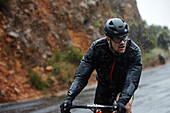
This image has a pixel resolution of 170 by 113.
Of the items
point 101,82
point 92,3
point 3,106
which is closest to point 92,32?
point 92,3

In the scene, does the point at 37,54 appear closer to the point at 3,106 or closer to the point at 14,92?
the point at 14,92

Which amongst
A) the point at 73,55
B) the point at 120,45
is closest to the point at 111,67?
the point at 120,45

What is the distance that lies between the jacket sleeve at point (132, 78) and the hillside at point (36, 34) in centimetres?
829

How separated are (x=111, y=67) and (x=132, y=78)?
372mm

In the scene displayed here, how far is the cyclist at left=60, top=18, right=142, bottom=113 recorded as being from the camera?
3.53m

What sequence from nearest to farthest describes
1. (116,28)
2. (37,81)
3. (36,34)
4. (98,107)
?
(98,107), (116,28), (37,81), (36,34)

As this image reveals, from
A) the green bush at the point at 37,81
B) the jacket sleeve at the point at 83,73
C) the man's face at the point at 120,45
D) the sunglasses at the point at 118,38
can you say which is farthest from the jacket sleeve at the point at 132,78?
the green bush at the point at 37,81

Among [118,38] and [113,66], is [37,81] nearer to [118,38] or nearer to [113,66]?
[113,66]

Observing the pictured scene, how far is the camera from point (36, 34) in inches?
604

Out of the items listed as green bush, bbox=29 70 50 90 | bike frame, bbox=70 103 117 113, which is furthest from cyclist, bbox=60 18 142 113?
green bush, bbox=29 70 50 90

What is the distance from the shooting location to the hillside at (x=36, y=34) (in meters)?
12.5

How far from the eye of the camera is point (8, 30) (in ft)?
46.0

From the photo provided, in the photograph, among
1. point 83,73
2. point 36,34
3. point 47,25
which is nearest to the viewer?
point 83,73

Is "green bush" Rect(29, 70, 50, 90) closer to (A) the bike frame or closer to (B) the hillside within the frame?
(B) the hillside
